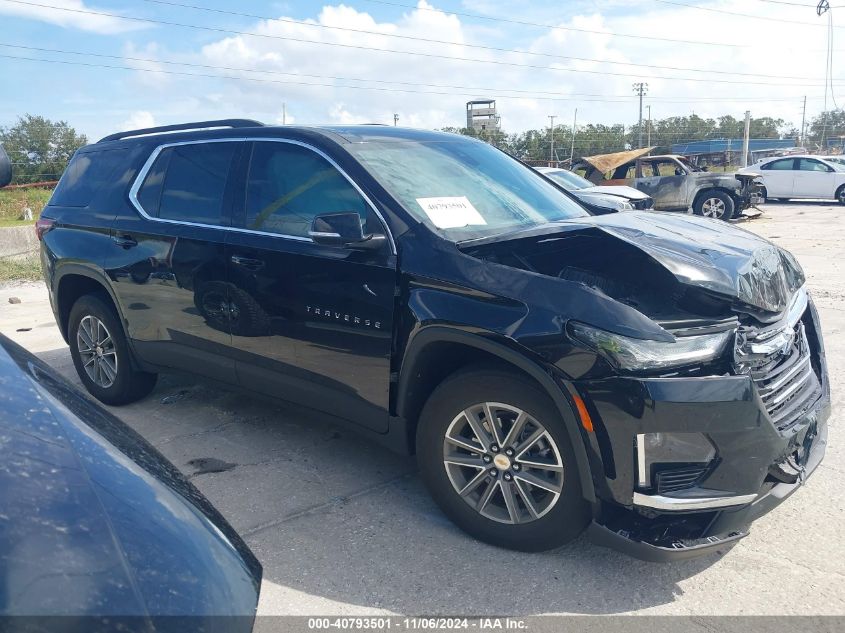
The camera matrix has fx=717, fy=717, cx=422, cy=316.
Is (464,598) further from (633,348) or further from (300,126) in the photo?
(300,126)

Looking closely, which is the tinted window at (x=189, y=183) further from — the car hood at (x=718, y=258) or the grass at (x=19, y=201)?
the grass at (x=19, y=201)

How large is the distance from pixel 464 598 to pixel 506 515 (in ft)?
1.46

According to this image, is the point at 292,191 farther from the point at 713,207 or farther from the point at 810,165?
the point at 810,165

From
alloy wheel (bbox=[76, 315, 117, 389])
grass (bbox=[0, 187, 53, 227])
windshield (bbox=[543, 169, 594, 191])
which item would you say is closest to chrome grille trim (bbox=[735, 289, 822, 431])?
alloy wheel (bbox=[76, 315, 117, 389])

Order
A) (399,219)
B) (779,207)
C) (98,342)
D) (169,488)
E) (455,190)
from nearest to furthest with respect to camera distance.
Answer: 1. (169,488)
2. (399,219)
3. (455,190)
4. (98,342)
5. (779,207)

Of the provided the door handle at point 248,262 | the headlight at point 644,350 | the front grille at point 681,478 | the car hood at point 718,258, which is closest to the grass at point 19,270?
the door handle at point 248,262

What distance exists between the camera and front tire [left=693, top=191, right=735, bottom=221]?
17.6 metres

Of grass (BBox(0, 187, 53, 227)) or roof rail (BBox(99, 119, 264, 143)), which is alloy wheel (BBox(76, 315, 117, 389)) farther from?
grass (BBox(0, 187, 53, 227))

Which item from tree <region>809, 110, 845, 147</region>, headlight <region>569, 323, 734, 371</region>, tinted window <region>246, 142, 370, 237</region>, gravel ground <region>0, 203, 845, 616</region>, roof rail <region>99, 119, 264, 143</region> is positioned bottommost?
gravel ground <region>0, 203, 845, 616</region>

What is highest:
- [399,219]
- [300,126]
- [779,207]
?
[300,126]

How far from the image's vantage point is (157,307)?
460cm

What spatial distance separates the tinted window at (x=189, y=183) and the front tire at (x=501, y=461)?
1.92 metres

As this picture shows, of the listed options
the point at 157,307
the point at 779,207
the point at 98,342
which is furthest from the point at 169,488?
the point at 779,207

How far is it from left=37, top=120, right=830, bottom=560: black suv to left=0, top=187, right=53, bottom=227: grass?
15.9 metres
